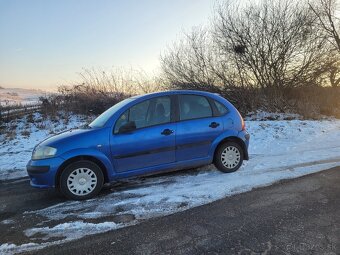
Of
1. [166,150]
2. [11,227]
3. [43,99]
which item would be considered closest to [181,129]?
[166,150]

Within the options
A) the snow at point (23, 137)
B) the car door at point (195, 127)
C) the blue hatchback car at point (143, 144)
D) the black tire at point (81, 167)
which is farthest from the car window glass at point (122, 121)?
the snow at point (23, 137)

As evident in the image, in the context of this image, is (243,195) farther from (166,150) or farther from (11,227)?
(11,227)

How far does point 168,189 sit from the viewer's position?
632 cm

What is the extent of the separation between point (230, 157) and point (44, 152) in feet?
11.2

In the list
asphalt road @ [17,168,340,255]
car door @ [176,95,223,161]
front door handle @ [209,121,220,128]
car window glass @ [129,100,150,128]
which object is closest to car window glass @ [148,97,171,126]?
car window glass @ [129,100,150,128]

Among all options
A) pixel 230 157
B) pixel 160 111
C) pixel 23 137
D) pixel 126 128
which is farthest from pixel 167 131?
pixel 23 137

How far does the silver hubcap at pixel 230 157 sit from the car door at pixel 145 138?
1120 mm

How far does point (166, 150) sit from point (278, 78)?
14.2 meters

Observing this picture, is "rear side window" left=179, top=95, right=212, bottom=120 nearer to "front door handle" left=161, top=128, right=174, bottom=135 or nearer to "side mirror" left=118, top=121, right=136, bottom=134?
"front door handle" left=161, top=128, right=174, bottom=135

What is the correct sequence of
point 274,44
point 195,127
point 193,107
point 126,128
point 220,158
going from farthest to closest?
point 274,44
point 220,158
point 193,107
point 195,127
point 126,128

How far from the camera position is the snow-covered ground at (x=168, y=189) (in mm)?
4832

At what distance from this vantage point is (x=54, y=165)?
598 cm

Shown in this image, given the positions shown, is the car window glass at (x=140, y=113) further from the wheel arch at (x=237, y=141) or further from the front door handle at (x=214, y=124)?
the wheel arch at (x=237, y=141)

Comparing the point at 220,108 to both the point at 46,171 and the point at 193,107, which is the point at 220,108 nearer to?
the point at 193,107
